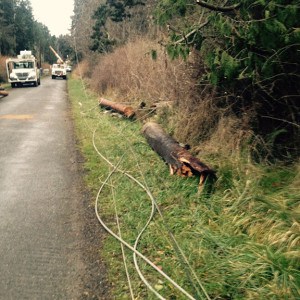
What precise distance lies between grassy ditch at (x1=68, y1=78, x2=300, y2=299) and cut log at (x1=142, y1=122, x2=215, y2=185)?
0.17 metres

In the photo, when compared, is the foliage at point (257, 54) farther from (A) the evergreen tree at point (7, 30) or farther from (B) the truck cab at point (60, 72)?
(A) the evergreen tree at point (7, 30)

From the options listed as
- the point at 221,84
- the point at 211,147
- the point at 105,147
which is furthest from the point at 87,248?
the point at 105,147

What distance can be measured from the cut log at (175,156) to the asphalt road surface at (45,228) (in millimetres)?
1635

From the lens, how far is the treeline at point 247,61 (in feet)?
14.0

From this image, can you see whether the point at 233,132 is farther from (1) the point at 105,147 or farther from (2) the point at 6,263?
(2) the point at 6,263

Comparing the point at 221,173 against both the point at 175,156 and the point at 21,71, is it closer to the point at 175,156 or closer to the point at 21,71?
the point at 175,156

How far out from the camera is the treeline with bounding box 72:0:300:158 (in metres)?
4.27

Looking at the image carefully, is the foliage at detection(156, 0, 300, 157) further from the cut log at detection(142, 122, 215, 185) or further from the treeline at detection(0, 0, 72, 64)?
the treeline at detection(0, 0, 72, 64)

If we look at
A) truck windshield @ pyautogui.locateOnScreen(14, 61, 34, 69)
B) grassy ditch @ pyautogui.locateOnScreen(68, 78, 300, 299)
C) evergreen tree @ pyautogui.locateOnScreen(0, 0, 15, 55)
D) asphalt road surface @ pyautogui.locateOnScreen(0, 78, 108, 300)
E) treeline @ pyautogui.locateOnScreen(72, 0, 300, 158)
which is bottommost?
asphalt road surface @ pyautogui.locateOnScreen(0, 78, 108, 300)

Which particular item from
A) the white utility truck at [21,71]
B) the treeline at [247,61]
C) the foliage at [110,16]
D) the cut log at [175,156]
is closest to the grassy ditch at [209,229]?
the cut log at [175,156]

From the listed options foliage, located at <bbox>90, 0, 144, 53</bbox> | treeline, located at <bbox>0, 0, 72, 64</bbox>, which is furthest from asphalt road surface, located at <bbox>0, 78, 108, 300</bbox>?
treeline, located at <bbox>0, 0, 72, 64</bbox>

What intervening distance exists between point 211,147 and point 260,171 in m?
1.58

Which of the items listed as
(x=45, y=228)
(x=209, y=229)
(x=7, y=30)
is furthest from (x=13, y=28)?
(x=209, y=229)

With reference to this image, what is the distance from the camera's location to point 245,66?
16.7 feet
